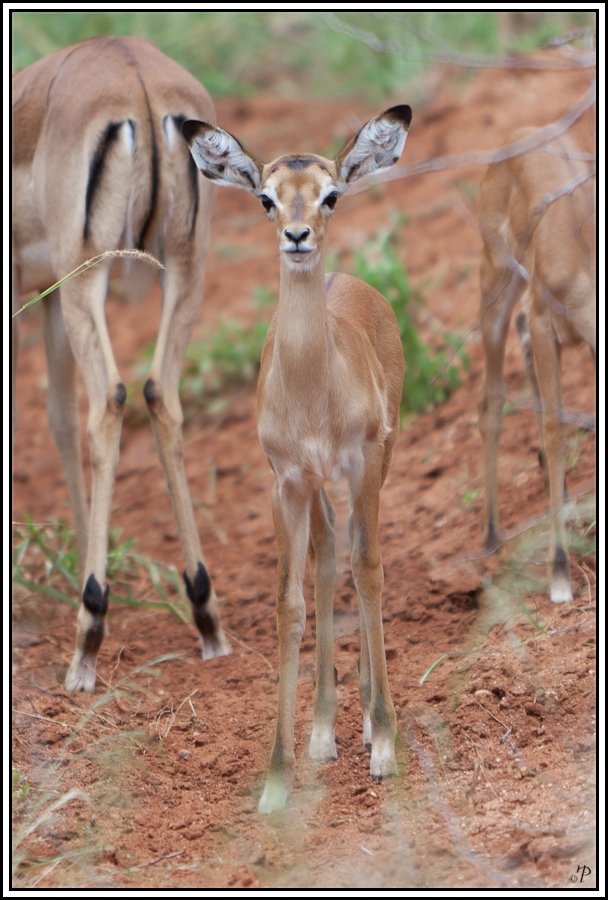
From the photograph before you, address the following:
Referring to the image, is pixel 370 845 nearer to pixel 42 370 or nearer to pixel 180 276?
pixel 180 276

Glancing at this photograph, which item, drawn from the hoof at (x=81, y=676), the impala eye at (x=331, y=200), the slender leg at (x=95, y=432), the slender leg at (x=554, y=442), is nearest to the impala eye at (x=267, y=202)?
the impala eye at (x=331, y=200)

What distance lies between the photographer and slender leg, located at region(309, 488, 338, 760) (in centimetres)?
467

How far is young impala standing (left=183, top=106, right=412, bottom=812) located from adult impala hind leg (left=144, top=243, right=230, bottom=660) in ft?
3.96

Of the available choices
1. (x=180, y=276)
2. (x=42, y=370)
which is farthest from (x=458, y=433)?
(x=42, y=370)

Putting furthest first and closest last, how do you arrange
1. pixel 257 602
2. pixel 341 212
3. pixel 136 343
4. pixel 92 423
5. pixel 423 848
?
pixel 341 212
pixel 136 343
pixel 257 602
pixel 92 423
pixel 423 848

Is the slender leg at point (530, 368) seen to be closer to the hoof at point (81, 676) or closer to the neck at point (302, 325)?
the neck at point (302, 325)

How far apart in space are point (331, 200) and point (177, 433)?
74.3 inches

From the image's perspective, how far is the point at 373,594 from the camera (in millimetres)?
4512

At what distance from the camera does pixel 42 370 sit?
34.9 feet

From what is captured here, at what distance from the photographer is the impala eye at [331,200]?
422cm

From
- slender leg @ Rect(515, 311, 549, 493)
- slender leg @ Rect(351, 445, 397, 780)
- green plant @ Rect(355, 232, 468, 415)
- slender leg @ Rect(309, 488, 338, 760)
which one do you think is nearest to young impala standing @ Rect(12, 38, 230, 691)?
slender leg @ Rect(309, 488, 338, 760)

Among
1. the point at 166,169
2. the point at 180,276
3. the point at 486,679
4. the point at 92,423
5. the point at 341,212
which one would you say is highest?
the point at 341,212

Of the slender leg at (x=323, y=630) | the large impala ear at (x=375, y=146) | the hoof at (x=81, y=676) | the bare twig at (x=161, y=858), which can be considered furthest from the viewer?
the hoof at (x=81, y=676)

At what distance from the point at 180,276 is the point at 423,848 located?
10.2 ft
